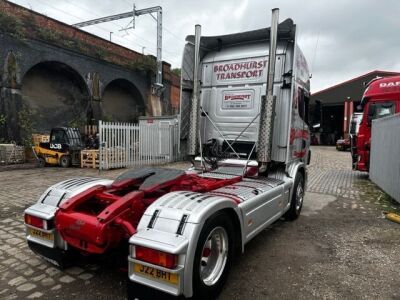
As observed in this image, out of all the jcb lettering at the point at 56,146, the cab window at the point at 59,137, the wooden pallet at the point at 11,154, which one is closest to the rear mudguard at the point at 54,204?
the jcb lettering at the point at 56,146

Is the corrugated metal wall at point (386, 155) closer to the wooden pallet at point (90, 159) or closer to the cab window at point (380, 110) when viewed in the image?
the cab window at point (380, 110)

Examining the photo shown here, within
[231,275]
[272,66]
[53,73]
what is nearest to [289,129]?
[272,66]

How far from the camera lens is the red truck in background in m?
9.91

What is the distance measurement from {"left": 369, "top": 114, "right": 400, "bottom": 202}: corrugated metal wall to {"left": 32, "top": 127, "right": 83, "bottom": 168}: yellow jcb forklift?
11450 millimetres

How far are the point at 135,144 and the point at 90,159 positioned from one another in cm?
199

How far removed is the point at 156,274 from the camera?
2.38m

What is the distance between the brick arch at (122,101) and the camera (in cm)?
2077

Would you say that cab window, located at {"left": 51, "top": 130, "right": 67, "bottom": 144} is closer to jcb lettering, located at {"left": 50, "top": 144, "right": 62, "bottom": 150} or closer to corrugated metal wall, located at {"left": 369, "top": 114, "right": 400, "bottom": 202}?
jcb lettering, located at {"left": 50, "top": 144, "right": 62, "bottom": 150}

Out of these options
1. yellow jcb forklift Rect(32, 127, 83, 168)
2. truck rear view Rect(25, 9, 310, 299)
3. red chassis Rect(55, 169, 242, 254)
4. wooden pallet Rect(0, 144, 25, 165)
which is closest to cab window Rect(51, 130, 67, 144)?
yellow jcb forklift Rect(32, 127, 83, 168)

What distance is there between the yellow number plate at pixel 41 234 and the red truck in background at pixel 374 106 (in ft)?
34.3

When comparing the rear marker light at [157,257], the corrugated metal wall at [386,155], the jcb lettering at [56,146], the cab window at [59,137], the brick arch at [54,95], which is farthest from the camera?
the brick arch at [54,95]

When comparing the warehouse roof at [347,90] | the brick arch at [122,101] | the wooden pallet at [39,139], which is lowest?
the wooden pallet at [39,139]

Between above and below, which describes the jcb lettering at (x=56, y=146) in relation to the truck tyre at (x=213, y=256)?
above

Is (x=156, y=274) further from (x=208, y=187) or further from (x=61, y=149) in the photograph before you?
(x=61, y=149)
